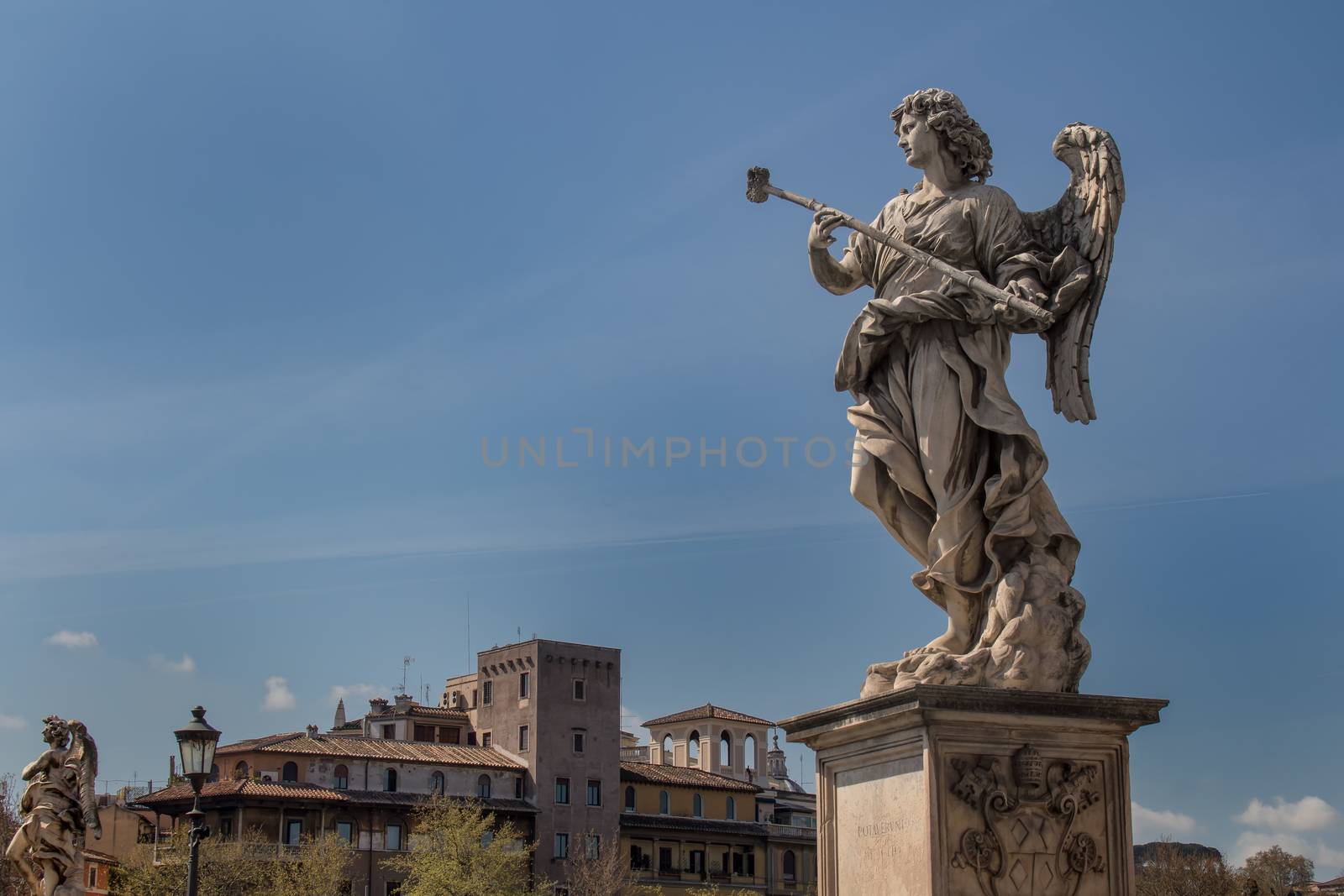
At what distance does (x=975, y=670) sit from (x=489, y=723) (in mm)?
92860

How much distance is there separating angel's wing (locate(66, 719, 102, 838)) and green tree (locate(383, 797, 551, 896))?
54.6 metres

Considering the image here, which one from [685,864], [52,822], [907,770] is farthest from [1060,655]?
[685,864]

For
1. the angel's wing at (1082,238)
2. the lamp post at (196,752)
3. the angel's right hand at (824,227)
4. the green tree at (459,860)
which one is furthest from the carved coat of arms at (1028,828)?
the green tree at (459,860)

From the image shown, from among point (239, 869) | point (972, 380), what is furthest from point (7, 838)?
point (972, 380)

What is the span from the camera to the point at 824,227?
9.62 metres

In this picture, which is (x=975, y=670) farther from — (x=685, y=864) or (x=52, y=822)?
(x=685, y=864)

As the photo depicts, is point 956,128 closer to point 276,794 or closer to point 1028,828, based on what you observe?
point 1028,828

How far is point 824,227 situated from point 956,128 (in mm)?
931

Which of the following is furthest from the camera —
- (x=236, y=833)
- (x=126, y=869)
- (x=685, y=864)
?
(x=685, y=864)

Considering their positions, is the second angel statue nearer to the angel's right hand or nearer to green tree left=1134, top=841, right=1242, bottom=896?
the angel's right hand

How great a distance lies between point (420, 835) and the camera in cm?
8019

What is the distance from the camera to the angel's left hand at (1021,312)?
8.86m

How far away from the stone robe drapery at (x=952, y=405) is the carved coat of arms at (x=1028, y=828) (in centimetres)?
105

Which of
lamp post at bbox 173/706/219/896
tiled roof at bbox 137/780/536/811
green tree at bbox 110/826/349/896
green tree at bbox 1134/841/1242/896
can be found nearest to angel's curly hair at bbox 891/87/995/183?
lamp post at bbox 173/706/219/896
